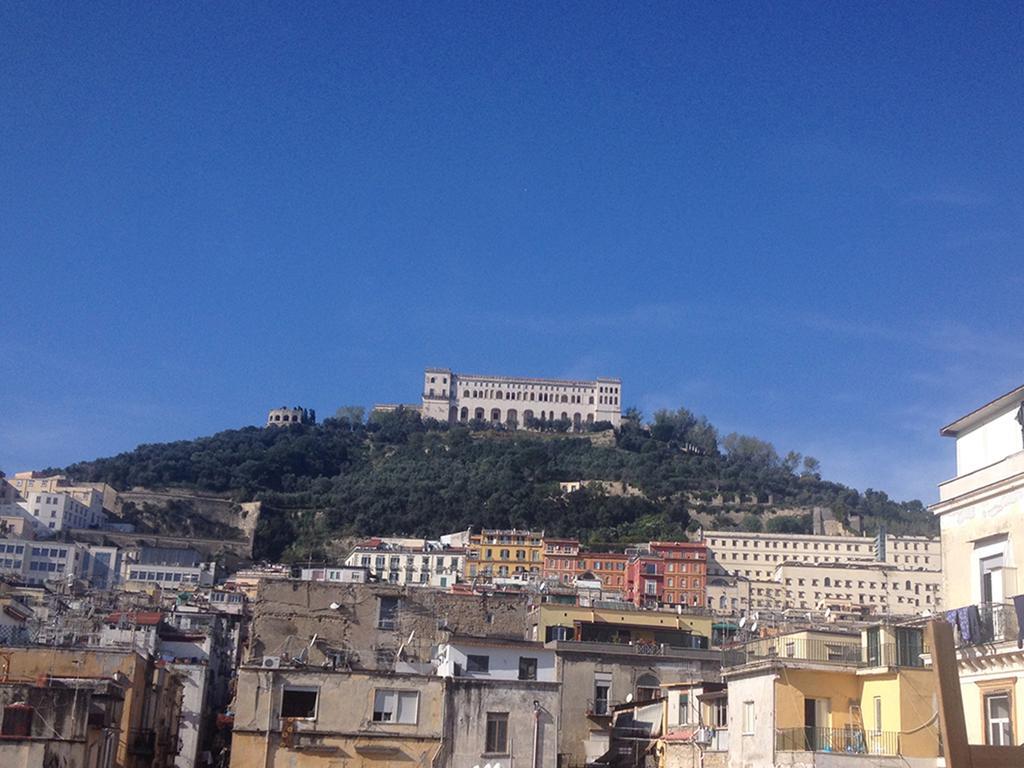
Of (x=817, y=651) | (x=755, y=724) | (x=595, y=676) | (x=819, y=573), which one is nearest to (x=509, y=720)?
(x=595, y=676)

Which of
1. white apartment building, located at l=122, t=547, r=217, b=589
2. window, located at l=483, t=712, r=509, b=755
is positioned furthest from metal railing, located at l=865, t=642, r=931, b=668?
white apartment building, located at l=122, t=547, r=217, b=589

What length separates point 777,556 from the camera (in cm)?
14025

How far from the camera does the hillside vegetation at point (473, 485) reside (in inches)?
5896

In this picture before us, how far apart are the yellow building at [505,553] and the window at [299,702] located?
87.3 meters

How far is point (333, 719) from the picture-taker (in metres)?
33.3

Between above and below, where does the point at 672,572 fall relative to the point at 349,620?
above

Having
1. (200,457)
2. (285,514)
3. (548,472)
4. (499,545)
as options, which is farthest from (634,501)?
(200,457)

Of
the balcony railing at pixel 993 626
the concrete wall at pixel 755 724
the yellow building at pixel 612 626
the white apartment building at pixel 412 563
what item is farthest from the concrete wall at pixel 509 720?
the white apartment building at pixel 412 563

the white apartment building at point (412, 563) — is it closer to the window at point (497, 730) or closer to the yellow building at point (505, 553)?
the yellow building at point (505, 553)

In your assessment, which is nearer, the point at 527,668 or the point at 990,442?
the point at 990,442

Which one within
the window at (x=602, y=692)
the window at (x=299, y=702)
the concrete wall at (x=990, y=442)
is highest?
the concrete wall at (x=990, y=442)

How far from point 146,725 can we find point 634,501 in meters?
123

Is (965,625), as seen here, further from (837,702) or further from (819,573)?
(819,573)

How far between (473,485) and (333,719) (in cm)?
12450
